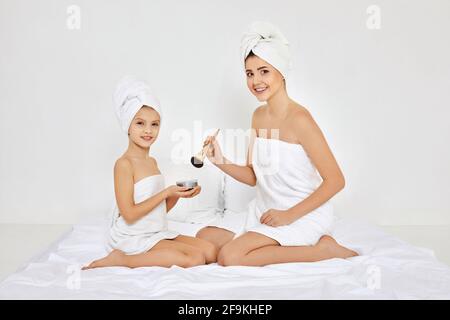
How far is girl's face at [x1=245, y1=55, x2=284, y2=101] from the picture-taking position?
2.06m

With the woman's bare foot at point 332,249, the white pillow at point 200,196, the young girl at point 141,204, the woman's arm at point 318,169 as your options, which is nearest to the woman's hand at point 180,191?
the young girl at point 141,204

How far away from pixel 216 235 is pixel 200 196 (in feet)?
2.81

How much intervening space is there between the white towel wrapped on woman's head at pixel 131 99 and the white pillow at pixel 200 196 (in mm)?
801

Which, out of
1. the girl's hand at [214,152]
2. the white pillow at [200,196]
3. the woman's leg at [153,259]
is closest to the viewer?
the woman's leg at [153,259]

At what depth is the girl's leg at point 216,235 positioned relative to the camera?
7.16 feet

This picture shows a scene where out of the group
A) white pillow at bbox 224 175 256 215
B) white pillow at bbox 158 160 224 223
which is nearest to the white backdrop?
white pillow at bbox 158 160 224 223

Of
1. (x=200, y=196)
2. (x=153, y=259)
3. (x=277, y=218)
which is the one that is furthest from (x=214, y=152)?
(x=200, y=196)

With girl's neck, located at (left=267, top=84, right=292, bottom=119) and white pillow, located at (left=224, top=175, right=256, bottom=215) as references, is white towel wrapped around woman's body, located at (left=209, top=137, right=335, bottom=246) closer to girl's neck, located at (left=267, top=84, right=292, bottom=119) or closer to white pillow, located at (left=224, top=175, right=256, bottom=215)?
girl's neck, located at (left=267, top=84, right=292, bottom=119)

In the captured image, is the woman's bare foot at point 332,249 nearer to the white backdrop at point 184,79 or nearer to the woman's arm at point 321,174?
the woman's arm at point 321,174

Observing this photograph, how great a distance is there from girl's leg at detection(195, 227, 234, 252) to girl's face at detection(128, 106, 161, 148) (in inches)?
17.4

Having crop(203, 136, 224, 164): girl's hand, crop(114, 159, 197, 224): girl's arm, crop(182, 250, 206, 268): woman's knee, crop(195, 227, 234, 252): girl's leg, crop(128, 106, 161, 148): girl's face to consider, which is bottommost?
crop(182, 250, 206, 268): woman's knee
